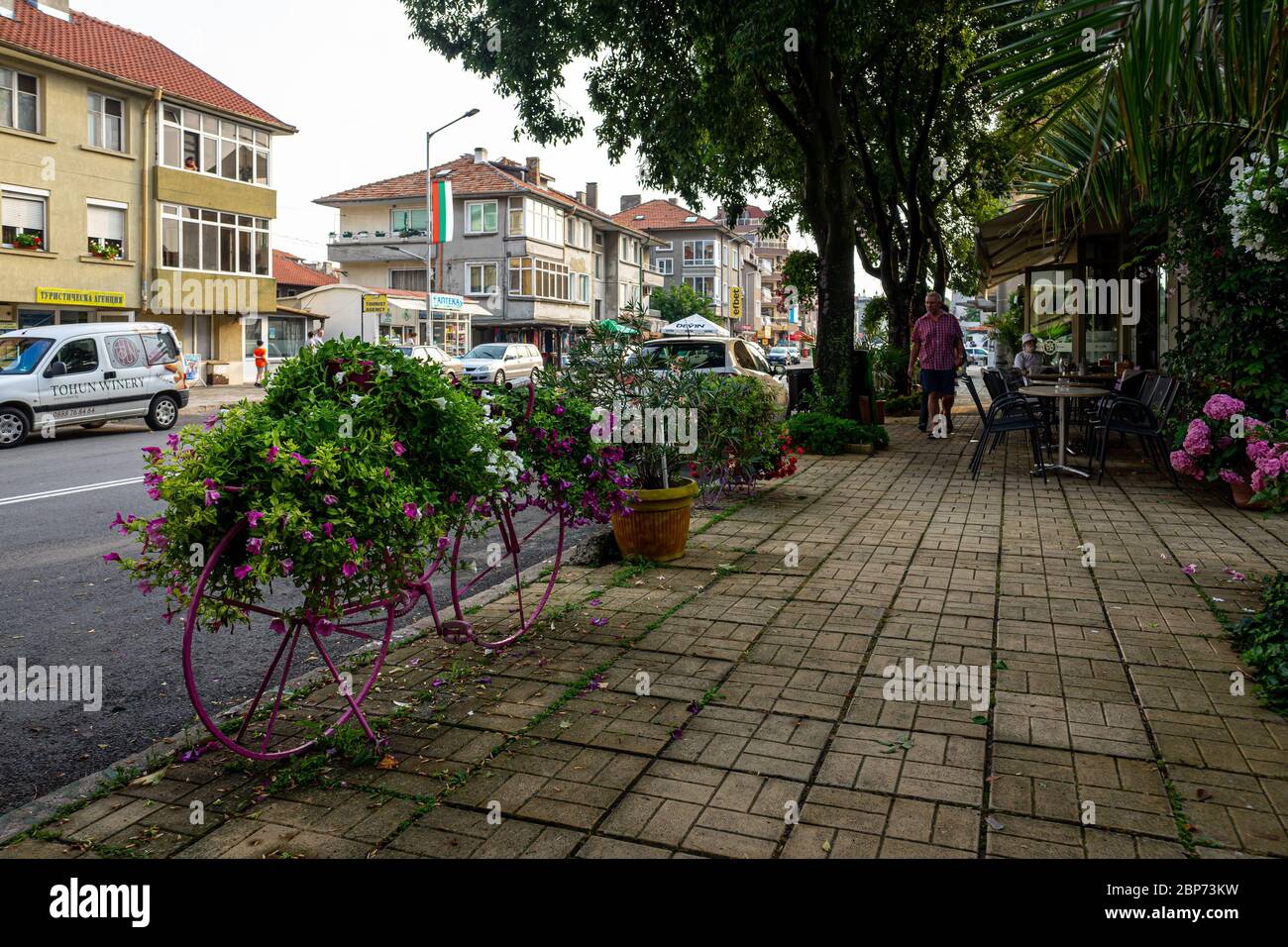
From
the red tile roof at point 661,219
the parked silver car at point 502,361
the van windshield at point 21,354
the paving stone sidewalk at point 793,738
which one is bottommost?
the paving stone sidewalk at point 793,738

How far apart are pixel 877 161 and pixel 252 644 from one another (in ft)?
68.1

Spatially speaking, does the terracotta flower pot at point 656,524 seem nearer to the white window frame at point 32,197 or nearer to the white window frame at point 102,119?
the white window frame at point 32,197

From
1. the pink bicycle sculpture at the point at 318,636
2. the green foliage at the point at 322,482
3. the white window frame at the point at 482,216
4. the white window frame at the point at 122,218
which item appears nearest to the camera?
the green foliage at the point at 322,482

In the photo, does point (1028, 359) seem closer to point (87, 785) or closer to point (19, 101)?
point (87, 785)

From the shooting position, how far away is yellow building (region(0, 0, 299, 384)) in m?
27.1

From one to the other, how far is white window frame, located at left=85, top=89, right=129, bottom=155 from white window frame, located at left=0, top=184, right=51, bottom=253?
248 cm

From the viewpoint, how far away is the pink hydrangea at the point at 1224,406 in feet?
27.0

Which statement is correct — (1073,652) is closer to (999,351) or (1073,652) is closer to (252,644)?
(252,644)

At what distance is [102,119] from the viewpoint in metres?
29.4

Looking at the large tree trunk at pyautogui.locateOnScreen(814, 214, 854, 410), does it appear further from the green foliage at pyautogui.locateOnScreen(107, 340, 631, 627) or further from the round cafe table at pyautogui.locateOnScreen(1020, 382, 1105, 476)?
the green foliage at pyautogui.locateOnScreen(107, 340, 631, 627)

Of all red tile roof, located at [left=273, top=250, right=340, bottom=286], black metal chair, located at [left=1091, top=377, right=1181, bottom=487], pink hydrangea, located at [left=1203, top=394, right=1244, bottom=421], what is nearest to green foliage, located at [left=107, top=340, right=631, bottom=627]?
pink hydrangea, located at [left=1203, top=394, right=1244, bottom=421]

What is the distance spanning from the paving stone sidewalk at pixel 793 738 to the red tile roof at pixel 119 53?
28.7m

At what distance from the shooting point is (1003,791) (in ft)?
10.8

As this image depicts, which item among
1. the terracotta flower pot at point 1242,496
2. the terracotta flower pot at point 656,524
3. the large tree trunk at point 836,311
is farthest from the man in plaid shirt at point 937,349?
the terracotta flower pot at point 656,524
